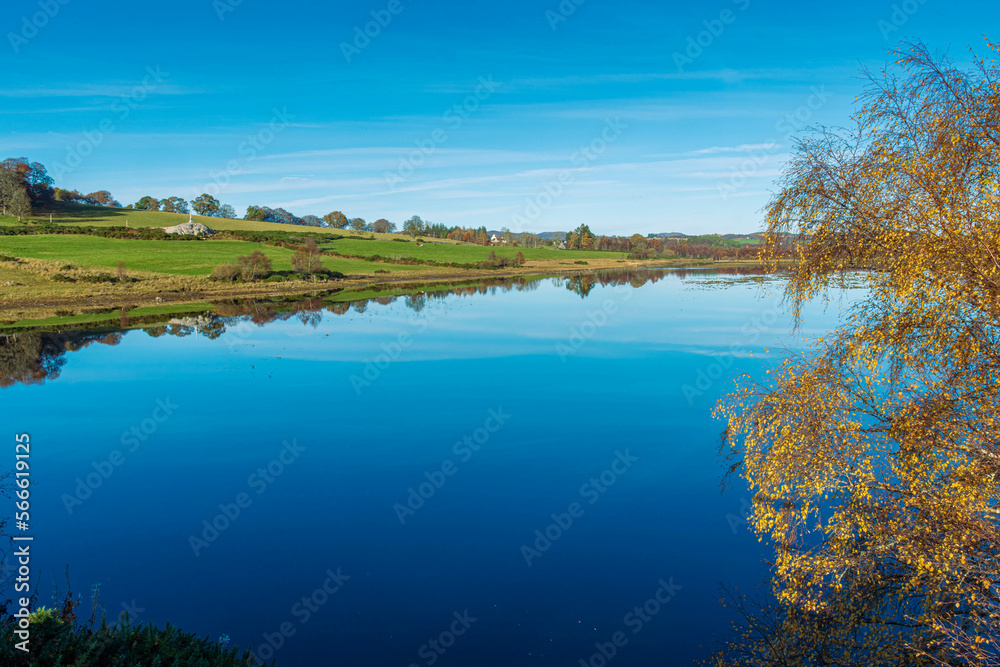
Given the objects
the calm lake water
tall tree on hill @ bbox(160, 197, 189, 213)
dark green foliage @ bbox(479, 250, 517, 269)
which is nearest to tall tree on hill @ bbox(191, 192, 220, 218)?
tall tree on hill @ bbox(160, 197, 189, 213)

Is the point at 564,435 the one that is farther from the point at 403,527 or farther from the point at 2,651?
the point at 2,651

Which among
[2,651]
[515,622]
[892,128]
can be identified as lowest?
[515,622]

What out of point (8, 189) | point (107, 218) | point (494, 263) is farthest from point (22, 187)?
point (494, 263)

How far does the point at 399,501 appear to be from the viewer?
39.3ft

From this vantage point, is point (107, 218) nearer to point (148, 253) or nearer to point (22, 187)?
point (22, 187)

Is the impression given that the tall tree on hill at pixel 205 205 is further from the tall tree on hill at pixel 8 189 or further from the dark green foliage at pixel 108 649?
the dark green foliage at pixel 108 649

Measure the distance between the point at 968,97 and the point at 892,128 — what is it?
0.87 meters

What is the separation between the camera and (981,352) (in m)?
7.41

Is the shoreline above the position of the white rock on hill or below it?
below

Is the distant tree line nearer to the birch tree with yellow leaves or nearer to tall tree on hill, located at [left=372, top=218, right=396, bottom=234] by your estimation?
tall tree on hill, located at [left=372, top=218, right=396, bottom=234]

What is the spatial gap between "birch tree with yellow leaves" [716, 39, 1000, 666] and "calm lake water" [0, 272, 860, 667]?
157 cm

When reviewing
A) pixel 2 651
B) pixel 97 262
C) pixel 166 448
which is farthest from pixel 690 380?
pixel 97 262

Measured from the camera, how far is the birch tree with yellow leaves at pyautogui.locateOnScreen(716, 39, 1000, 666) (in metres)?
7.21

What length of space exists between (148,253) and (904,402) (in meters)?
64.8
